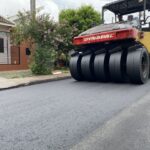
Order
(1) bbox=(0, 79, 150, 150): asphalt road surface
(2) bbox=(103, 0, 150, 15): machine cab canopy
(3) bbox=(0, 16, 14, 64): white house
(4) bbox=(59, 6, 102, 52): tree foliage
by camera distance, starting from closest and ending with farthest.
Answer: (1) bbox=(0, 79, 150, 150): asphalt road surface
(2) bbox=(103, 0, 150, 15): machine cab canopy
(3) bbox=(0, 16, 14, 64): white house
(4) bbox=(59, 6, 102, 52): tree foliage

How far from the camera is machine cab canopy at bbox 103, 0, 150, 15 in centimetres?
980

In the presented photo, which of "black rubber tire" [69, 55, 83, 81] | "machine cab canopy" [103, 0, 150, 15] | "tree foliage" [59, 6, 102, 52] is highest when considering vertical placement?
"tree foliage" [59, 6, 102, 52]

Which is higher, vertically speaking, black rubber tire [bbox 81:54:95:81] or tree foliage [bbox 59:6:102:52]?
tree foliage [bbox 59:6:102:52]

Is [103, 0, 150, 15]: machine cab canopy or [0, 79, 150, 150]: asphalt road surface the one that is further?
[103, 0, 150, 15]: machine cab canopy

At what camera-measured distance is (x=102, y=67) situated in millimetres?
8656

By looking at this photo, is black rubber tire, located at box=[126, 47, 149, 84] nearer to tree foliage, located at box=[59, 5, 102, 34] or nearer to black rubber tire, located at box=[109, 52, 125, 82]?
black rubber tire, located at box=[109, 52, 125, 82]

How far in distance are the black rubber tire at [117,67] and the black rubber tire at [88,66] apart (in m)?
0.76

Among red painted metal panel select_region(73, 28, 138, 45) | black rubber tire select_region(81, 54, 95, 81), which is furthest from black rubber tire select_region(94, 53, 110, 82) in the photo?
red painted metal panel select_region(73, 28, 138, 45)

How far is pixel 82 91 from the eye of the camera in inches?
280

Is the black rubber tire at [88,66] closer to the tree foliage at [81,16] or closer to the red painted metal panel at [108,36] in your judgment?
the red painted metal panel at [108,36]

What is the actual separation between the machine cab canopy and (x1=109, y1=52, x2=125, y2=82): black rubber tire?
91.1 inches

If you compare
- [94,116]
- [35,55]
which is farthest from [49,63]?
[94,116]

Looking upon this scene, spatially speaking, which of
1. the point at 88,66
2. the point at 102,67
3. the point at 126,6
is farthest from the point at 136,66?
the point at 126,6

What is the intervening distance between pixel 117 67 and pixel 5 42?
11.0 meters
